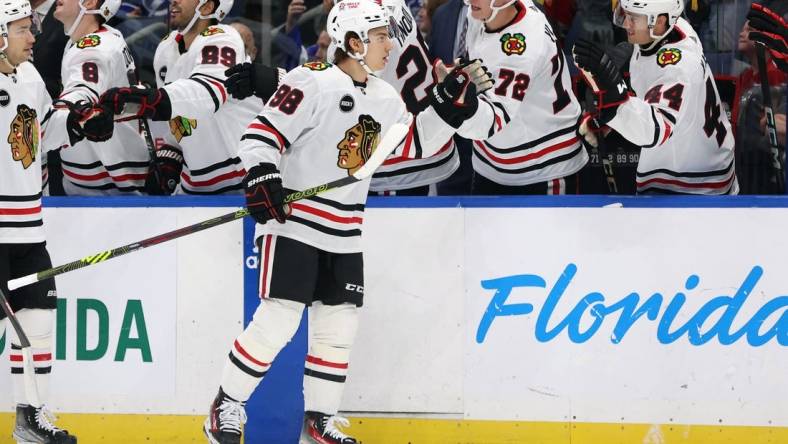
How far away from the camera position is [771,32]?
13.0ft

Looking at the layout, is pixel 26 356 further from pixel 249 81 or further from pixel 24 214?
pixel 249 81

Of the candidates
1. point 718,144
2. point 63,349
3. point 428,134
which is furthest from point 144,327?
point 718,144

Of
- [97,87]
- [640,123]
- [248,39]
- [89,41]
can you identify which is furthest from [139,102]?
[640,123]

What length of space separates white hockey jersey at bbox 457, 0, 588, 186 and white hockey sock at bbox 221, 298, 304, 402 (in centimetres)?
81

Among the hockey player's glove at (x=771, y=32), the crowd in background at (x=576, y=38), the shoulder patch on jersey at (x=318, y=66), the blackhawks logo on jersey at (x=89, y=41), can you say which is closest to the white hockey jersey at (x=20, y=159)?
the blackhawks logo on jersey at (x=89, y=41)

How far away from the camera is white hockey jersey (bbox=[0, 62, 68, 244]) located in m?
3.79

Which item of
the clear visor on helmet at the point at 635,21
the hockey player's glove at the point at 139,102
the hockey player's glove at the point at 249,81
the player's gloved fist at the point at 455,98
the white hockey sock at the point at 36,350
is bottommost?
the white hockey sock at the point at 36,350

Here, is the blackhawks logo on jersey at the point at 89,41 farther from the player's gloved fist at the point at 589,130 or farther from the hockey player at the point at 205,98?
the player's gloved fist at the point at 589,130

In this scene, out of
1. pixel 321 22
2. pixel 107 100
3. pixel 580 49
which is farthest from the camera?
pixel 321 22

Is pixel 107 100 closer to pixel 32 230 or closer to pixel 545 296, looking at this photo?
pixel 32 230

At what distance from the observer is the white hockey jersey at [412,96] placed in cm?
434

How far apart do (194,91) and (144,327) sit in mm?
710

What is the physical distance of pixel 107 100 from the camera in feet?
13.1

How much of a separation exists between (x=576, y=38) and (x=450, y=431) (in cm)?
143
